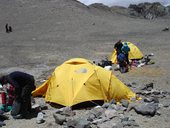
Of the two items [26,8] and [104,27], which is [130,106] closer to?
[104,27]

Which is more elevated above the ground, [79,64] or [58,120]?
[79,64]

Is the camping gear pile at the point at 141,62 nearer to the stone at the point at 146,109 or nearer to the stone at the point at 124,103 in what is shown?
the stone at the point at 124,103

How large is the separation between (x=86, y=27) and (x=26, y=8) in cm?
1811

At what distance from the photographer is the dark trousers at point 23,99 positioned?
482 inches

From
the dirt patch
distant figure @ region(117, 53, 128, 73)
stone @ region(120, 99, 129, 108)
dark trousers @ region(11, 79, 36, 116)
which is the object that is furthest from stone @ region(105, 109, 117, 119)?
distant figure @ region(117, 53, 128, 73)

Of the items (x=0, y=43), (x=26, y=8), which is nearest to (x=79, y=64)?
(x=0, y=43)

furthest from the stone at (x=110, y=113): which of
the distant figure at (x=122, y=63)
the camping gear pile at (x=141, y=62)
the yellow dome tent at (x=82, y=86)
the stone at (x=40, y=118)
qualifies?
the camping gear pile at (x=141, y=62)

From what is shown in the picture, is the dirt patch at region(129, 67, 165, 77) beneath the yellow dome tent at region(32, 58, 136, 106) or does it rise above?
beneath

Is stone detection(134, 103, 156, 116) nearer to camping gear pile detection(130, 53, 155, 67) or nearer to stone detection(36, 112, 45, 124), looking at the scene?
stone detection(36, 112, 45, 124)

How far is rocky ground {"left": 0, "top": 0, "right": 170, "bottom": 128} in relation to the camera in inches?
467

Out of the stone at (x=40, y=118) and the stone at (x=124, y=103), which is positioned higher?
the stone at (x=124, y=103)

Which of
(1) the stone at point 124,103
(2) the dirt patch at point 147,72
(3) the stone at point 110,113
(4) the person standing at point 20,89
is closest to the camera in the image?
(3) the stone at point 110,113

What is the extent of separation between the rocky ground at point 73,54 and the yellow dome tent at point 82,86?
485 mm

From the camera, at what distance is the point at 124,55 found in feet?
66.7
